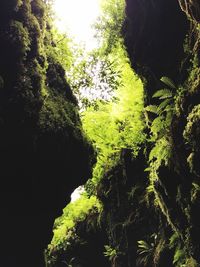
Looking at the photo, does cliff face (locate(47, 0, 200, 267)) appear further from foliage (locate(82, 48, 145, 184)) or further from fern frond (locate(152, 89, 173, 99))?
foliage (locate(82, 48, 145, 184))

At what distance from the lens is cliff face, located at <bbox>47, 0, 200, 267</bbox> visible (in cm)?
678

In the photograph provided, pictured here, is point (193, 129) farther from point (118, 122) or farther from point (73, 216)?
point (73, 216)

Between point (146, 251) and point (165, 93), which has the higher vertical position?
point (165, 93)

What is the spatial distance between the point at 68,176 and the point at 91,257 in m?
7.34

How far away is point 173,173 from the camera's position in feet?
24.9

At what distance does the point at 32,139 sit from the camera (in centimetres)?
610

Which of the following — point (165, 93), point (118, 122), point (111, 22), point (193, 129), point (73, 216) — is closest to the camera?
point (193, 129)

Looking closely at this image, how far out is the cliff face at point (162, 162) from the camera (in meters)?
6.78

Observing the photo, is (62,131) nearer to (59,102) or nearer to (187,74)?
(59,102)

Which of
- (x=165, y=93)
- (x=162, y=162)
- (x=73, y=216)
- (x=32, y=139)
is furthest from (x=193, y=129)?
(x=73, y=216)

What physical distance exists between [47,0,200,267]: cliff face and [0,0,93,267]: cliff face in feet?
6.03

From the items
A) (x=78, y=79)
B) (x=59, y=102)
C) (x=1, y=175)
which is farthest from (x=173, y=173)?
(x=78, y=79)

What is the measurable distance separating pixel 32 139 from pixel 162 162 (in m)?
3.12

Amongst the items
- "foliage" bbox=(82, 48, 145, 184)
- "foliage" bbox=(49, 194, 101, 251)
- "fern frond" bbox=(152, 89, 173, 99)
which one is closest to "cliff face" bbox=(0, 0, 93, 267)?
"fern frond" bbox=(152, 89, 173, 99)
